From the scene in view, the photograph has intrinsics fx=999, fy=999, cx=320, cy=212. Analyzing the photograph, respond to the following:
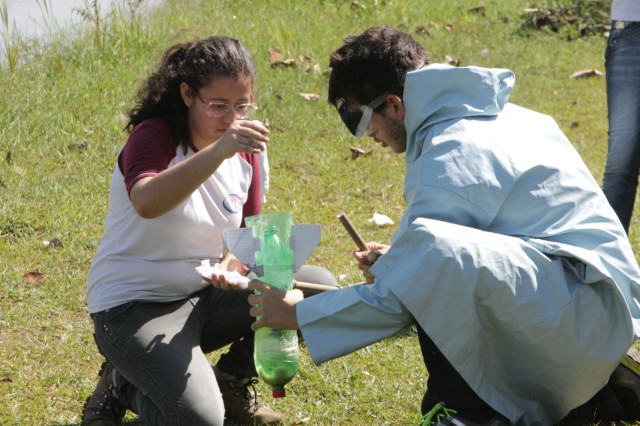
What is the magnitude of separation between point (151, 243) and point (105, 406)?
25.1 inches

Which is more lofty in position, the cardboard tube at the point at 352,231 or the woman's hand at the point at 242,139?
the woman's hand at the point at 242,139

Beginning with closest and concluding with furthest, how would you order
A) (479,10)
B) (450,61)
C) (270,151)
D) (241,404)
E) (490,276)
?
1. (490,276)
2. (241,404)
3. (270,151)
4. (450,61)
5. (479,10)

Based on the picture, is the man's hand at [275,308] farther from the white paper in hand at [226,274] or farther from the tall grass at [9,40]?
the tall grass at [9,40]

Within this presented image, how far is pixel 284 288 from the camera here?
133 inches

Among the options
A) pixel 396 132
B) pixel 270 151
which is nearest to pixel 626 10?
pixel 396 132

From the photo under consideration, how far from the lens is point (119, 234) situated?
3.60 metres

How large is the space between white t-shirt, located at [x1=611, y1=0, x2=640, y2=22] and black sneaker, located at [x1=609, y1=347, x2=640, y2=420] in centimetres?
207

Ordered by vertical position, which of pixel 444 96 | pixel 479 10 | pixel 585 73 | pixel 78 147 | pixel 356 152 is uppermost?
pixel 444 96

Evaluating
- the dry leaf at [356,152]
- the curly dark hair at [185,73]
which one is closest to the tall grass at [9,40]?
the dry leaf at [356,152]

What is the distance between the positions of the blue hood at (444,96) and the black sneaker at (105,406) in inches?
56.3

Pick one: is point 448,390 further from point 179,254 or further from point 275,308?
point 179,254

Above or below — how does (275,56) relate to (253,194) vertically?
below

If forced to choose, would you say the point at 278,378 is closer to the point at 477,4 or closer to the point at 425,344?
the point at 425,344

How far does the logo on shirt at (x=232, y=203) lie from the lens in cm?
374
